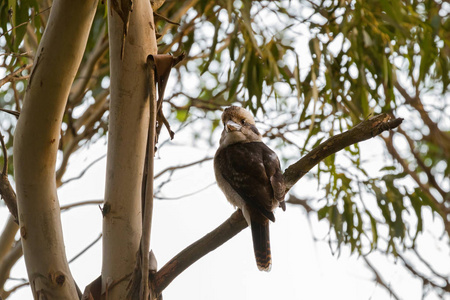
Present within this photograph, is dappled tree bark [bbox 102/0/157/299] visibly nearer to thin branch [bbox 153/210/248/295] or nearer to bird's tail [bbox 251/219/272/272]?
thin branch [bbox 153/210/248/295]

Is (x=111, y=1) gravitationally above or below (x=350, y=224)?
below

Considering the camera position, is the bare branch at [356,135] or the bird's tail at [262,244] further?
the bird's tail at [262,244]

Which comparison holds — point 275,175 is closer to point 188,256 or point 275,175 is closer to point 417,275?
point 188,256

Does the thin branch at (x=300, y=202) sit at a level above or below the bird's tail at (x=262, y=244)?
above

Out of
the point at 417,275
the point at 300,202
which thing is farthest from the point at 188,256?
the point at 300,202

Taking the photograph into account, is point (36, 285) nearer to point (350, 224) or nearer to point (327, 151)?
point (327, 151)

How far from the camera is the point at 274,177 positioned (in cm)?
228

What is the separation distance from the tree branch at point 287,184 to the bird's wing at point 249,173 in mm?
362

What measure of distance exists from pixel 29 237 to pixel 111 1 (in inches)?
23.2

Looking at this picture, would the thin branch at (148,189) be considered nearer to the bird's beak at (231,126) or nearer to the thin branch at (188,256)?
the thin branch at (188,256)

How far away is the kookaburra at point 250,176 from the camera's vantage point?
2.20 m

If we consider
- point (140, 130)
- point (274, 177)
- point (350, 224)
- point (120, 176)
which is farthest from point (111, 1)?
point (350, 224)

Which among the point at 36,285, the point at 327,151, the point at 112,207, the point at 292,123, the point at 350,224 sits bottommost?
the point at 36,285

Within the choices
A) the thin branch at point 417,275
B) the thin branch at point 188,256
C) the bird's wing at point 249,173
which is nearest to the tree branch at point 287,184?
the thin branch at point 188,256
